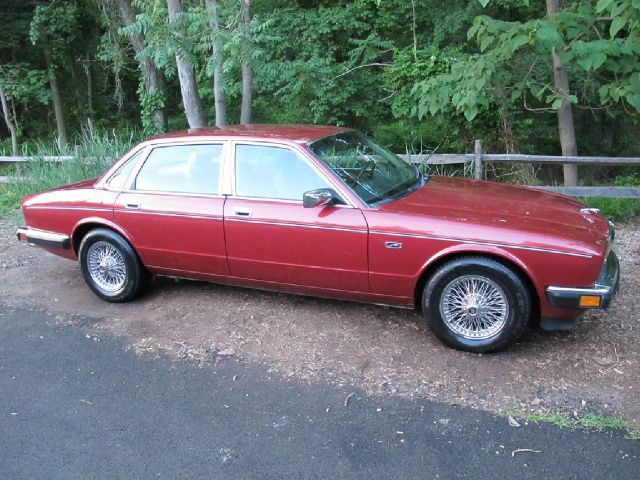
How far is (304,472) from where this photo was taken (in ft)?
9.96

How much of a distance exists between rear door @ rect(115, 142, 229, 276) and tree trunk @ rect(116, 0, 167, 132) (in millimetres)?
9260

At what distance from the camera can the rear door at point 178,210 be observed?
16.0 ft

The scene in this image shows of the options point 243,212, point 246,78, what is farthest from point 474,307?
point 246,78

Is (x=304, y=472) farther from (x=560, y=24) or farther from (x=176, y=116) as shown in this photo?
(x=176, y=116)

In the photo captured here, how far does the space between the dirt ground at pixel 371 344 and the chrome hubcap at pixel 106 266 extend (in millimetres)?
204

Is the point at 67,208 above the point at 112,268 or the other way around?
above

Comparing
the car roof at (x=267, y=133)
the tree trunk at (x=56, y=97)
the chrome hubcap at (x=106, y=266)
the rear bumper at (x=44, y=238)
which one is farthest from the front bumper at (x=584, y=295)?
the tree trunk at (x=56, y=97)

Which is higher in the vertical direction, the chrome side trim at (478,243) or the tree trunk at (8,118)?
the tree trunk at (8,118)

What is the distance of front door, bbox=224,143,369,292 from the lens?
4.36 meters

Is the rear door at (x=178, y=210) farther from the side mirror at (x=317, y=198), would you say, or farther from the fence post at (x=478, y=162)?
the fence post at (x=478, y=162)

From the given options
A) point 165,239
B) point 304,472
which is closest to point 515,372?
point 304,472

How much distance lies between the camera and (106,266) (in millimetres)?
5387

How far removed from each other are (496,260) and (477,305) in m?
0.34

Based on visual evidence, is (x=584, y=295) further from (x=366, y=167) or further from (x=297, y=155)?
(x=297, y=155)
